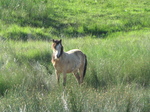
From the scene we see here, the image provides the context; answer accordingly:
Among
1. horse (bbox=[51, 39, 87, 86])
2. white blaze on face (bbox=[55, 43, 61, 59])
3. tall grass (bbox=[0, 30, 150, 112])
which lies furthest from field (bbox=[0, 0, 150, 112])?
white blaze on face (bbox=[55, 43, 61, 59])

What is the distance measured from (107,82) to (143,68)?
1286 mm

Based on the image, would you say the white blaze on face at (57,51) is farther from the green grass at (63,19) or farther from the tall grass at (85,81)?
the green grass at (63,19)

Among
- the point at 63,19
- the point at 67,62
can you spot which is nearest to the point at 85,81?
the point at 67,62

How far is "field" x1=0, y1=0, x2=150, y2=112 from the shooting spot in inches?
296

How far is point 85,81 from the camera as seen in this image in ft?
34.9

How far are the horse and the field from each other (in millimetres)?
310

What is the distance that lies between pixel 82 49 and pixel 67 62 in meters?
3.23

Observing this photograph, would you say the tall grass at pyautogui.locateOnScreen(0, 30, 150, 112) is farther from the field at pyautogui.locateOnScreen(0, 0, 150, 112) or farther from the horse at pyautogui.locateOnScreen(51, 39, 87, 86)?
the horse at pyautogui.locateOnScreen(51, 39, 87, 86)

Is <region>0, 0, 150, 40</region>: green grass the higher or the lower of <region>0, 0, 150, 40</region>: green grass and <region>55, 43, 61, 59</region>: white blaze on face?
the lower

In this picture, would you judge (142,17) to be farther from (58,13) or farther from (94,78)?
(94,78)

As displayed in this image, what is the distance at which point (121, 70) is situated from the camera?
10.8m

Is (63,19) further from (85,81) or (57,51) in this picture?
(57,51)

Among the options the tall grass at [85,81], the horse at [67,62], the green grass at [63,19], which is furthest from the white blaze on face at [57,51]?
the green grass at [63,19]

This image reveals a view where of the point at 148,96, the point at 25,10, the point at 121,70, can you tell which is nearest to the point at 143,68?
the point at 121,70
